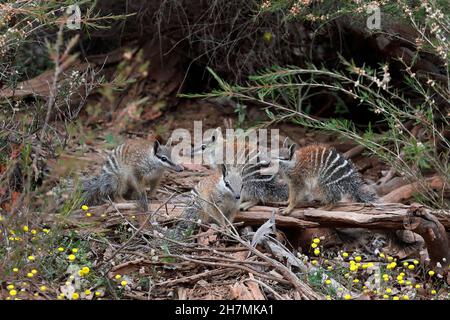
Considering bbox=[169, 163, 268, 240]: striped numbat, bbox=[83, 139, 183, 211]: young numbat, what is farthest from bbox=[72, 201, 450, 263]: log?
bbox=[83, 139, 183, 211]: young numbat

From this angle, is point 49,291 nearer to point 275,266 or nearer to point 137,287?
point 137,287

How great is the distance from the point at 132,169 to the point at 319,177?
83.6 inches


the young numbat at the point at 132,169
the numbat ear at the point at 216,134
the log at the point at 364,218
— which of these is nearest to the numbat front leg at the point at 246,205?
the log at the point at 364,218

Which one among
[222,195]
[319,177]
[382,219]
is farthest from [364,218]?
[222,195]

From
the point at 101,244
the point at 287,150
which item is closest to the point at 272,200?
the point at 287,150

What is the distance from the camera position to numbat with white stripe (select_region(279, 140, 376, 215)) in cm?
696

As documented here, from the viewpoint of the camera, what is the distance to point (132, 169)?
25.5ft

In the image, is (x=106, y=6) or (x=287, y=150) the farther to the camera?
(x=106, y=6)

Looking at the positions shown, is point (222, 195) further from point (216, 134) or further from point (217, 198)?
point (216, 134)

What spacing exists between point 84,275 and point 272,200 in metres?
2.59

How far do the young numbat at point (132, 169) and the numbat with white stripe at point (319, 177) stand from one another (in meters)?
1.39

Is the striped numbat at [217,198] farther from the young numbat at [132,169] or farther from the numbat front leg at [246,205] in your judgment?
the young numbat at [132,169]

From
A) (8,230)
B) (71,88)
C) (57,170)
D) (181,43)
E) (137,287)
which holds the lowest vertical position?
(137,287)

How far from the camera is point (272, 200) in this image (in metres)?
7.40
